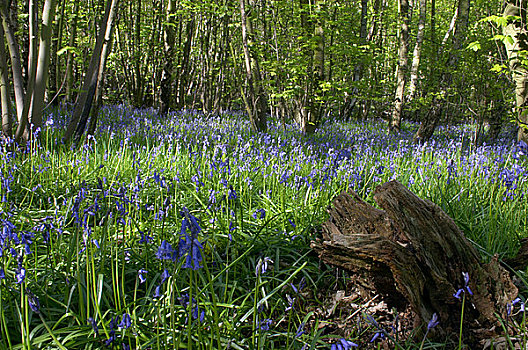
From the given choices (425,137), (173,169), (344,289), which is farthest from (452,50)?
(344,289)

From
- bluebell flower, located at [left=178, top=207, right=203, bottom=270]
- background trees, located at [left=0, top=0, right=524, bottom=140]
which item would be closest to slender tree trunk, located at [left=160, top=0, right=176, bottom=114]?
background trees, located at [left=0, top=0, right=524, bottom=140]

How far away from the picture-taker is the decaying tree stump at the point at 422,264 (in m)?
1.98

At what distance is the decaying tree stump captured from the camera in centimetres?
198

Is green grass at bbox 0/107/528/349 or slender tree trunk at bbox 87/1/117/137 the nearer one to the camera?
green grass at bbox 0/107/528/349

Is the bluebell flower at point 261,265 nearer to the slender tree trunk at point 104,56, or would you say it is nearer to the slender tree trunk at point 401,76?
the slender tree trunk at point 104,56

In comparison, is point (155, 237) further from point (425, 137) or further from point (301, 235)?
point (425, 137)

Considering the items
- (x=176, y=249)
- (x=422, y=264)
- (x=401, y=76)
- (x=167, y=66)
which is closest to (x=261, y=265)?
(x=176, y=249)

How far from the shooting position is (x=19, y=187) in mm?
3533

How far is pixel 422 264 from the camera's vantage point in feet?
6.89

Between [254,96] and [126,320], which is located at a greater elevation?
[254,96]

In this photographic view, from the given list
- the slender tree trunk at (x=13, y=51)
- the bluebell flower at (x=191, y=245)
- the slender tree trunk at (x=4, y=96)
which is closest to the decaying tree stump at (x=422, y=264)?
the bluebell flower at (x=191, y=245)

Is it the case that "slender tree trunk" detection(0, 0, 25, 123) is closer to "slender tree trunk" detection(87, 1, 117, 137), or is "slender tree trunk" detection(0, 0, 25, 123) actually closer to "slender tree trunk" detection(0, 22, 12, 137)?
"slender tree trunk" detection(0, 22, 12, 137)

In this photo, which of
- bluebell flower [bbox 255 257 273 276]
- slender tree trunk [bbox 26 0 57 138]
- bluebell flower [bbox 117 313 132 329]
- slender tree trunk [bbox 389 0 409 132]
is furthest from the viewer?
slender tree trunk [bbox 389 0 409 132]

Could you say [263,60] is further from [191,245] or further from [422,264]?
[191,245]
